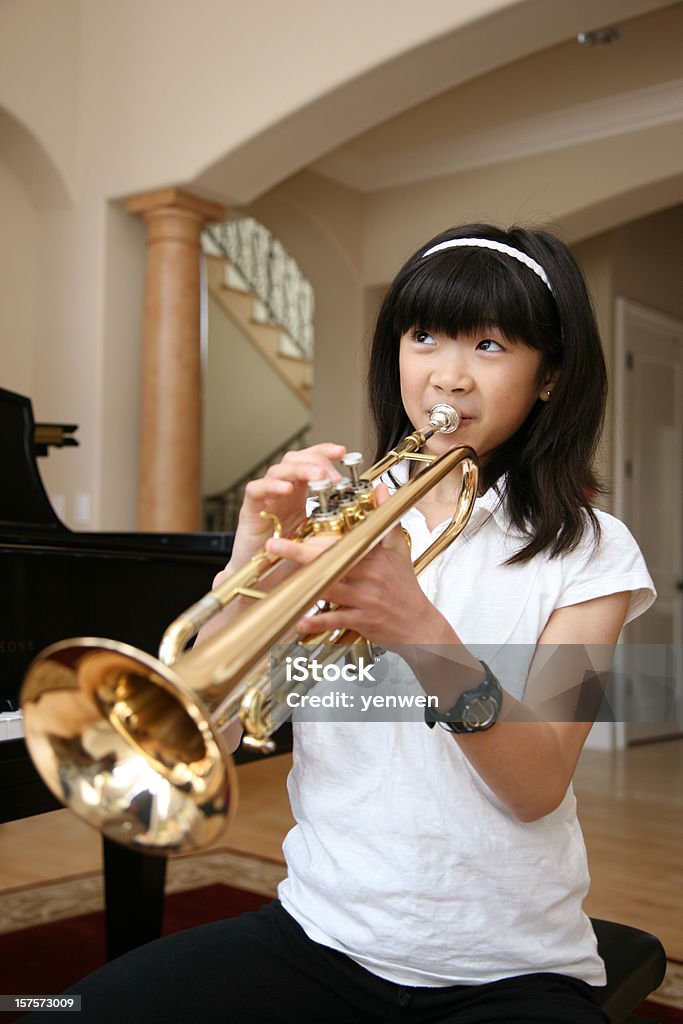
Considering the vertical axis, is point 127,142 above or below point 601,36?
below

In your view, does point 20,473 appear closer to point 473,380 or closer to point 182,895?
point 182,895

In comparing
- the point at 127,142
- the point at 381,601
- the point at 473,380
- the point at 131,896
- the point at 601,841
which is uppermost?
the point at 127,142

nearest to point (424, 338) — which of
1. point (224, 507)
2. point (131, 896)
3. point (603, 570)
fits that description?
point (603, 570)

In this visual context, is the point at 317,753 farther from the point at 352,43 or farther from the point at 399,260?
the point at 399,260

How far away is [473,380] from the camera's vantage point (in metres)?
1.16

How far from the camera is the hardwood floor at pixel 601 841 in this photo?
124 inches

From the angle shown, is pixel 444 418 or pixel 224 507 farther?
pixel 224 507

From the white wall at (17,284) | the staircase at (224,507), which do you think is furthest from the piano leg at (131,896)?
the staircase at (224,507)

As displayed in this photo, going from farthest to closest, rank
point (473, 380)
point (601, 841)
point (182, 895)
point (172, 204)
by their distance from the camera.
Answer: point (172, 204), point (601, 841), point (182, 895), point (473, 380)

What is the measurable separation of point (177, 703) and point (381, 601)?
189 mm

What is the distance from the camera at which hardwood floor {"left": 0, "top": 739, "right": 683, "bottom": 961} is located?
10.3ft

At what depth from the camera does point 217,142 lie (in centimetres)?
443

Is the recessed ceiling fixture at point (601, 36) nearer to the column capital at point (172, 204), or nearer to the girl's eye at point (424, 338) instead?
the column capital at point (172, 204)

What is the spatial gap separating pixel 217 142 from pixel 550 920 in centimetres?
397
